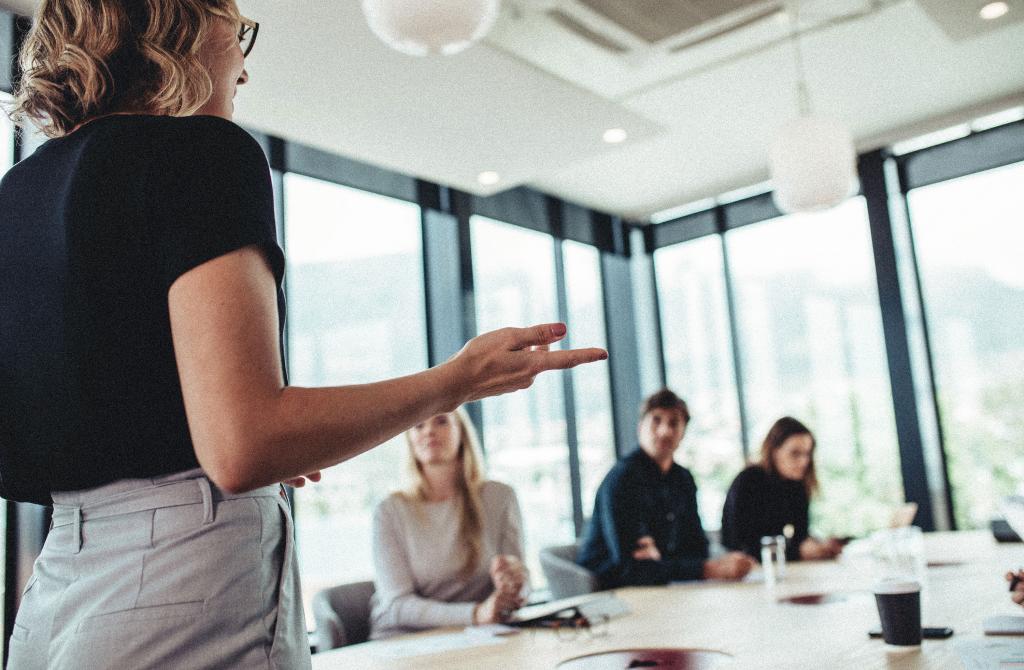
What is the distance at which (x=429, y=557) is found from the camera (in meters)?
2.79

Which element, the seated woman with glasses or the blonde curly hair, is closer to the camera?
the blonde curly hair

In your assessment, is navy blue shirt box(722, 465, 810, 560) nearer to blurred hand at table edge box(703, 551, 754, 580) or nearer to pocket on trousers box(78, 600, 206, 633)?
blurred hand at table edge box(703, 551, 754, 580)

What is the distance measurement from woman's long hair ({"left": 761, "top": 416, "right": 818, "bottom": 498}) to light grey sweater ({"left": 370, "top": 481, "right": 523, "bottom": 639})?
1.52 meters

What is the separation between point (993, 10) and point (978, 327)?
238 cm

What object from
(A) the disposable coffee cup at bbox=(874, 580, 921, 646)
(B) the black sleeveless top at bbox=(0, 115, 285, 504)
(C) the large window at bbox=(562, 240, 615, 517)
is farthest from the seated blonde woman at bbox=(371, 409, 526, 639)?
(C) the large window at bbox=(562, 240, 615, 517)

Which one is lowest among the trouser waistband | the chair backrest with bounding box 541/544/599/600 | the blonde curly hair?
the chair backrest with bounding box 541/544/599/600

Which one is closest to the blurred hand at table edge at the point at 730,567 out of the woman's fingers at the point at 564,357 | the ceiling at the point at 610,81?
the ceiling at the point at 610,81

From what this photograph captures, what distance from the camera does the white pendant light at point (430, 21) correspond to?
191cm

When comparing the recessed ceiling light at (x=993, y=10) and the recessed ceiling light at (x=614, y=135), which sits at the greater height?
the recessed ceiling light at (x=993, y=10)

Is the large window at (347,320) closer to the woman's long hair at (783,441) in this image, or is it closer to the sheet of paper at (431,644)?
the woman's long hair at (783,441)

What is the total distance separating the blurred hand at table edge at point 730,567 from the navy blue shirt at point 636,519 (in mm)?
Answer: 311

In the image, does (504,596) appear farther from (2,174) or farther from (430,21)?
(2,174)

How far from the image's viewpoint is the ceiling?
Result: 3236mm

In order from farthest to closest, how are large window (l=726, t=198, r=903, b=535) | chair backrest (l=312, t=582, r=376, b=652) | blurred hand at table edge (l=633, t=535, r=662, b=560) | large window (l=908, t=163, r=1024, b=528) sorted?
large window (l=726, t=198, r=903, b=535), large window (l=908, t=163, r=1024, b=528), blurred hand at table edge (l=633, t=535, r=662, b=560), chair backrest (l=312, t=582, r=376, b=652)
